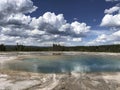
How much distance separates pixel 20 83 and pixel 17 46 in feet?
356

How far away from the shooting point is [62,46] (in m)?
148

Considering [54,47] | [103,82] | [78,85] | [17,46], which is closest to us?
[78,85]

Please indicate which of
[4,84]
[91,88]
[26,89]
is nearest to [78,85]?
[91,88]

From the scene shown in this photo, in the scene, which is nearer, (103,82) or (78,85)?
(78,85)

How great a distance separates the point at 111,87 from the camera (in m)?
26.4

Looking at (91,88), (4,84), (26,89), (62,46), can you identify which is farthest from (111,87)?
(62,46)

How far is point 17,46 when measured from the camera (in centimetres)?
13475

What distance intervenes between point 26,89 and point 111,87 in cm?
920

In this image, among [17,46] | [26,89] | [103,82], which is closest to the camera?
[26,89]

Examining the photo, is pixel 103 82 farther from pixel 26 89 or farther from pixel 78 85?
pixel 26 89

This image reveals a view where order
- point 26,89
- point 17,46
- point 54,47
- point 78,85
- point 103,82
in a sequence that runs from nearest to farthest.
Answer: point 26,89 → point 78,85 → point 103,82 → point 17,46 → point 54,47

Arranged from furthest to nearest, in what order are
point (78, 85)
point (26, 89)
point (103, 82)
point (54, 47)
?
point (54, 47), point (103, 82), point (78, 85), point (26, 89)

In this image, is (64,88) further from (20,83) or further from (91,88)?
(20,83)

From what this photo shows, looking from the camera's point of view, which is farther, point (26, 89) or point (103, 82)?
point (103, 82)
